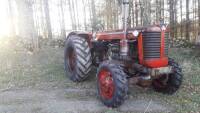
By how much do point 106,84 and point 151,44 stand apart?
3.99 feet

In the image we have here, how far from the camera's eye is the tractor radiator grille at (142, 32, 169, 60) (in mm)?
5535

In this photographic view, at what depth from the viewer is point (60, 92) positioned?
23.0 feet

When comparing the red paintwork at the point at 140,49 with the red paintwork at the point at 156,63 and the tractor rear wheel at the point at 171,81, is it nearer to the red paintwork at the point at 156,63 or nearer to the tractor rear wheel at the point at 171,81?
the red paintwork at the point at 156,63

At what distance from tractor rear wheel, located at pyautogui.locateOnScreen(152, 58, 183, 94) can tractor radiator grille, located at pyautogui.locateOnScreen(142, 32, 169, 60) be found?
63 cm

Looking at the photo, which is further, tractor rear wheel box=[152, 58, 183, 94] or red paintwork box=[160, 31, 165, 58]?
tractor rear wheel box=[152, 58, 183, 94]

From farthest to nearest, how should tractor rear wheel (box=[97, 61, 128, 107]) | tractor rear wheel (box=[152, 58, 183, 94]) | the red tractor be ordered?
tractor rear wheel (box=[152, 58, 183, 94]) < the red tractor < tractor rear wheel (box=[97, 61, 128, 107])

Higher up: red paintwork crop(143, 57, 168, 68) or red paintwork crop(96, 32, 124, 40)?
red paintwork crop(96, 32, 124, 40)

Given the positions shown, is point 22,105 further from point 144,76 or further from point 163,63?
point 163,63

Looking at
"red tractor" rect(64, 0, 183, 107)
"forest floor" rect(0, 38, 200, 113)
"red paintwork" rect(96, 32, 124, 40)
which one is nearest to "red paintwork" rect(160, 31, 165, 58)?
"red tractor" rect(64, 0, 183, 107)

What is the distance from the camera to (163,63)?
571cm

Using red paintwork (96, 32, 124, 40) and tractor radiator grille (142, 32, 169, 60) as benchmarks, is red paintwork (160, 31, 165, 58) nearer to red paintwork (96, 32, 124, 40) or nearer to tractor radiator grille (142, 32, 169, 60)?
tractor radiator grille (142, 32, 169, 60)

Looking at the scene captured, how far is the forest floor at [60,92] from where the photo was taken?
5645 mm

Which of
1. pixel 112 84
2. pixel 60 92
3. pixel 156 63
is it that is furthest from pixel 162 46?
pixel 60 92

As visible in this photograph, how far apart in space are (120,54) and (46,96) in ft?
6.85
